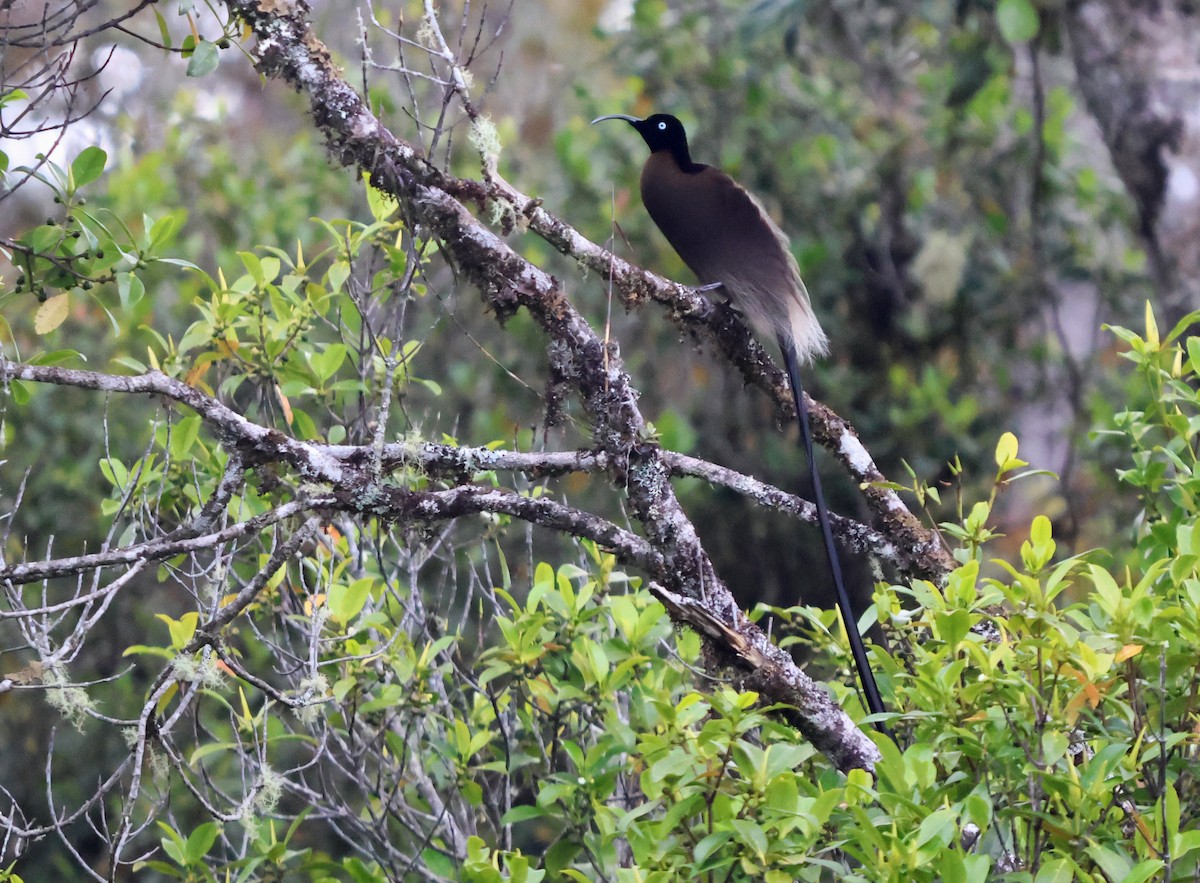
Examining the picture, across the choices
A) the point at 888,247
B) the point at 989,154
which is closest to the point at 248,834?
the point at 888,247

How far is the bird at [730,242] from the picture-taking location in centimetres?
303

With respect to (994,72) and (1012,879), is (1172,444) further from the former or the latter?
(994,72)

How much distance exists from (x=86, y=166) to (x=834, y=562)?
61.2 inches

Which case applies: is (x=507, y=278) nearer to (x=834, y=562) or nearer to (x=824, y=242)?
(x=834, y=562)

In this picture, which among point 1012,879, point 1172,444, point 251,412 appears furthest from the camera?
point 251,412

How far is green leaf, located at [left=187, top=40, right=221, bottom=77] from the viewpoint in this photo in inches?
84.0

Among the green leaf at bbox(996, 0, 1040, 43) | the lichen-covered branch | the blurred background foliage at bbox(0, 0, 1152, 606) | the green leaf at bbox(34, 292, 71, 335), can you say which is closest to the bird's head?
the green leaf at bbox(996, 0, 1040, 43)

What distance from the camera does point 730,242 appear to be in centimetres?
323

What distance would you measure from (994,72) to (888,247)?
105 centimetres

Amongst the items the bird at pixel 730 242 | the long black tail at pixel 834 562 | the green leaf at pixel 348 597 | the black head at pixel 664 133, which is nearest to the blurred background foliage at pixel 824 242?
the black head at pixel 664 133

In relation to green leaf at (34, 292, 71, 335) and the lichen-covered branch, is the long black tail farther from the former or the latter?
green leaf at (34, 292, 71, 335)

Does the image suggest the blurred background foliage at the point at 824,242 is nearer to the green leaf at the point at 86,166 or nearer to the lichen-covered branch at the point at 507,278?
the lichen-covered branch at the point at 507,278

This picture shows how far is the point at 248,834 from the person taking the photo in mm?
2332

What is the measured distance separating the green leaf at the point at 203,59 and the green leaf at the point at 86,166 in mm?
216
